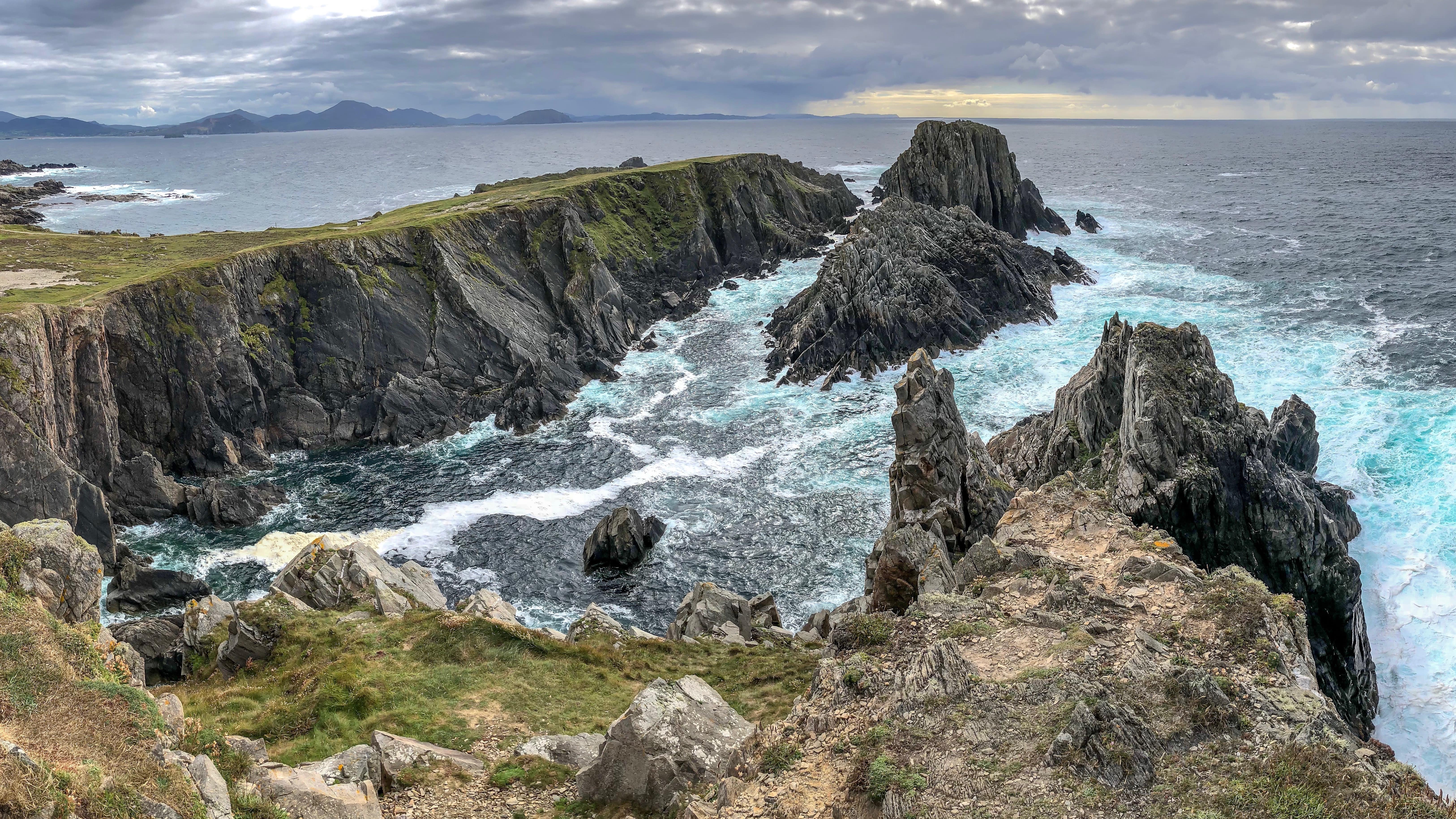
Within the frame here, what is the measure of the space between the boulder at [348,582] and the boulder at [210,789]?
16226 mm

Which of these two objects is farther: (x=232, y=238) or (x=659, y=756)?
(x=232, y=238)

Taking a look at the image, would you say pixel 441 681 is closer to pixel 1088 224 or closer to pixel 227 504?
pixel 227 504

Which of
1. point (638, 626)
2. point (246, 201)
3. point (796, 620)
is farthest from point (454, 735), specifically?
point (246, 201)

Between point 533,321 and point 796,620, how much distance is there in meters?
45.7

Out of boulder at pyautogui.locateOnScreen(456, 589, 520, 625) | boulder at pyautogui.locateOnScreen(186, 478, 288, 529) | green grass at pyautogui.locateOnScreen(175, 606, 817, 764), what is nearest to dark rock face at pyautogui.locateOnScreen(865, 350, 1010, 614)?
green grass at pyautogui.locateOnScreen(175, 606, 817, 764)

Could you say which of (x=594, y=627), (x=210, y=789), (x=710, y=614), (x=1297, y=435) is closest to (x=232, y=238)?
(x=594, y=627)

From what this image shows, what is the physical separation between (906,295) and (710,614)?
154ft

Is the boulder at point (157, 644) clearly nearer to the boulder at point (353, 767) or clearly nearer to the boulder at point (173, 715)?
the boulder at point (173, 715)

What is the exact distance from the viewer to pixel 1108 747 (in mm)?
14680

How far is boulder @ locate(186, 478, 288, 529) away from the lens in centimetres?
4678

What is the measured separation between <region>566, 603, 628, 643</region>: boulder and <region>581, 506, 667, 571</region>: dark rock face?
882 centimetres

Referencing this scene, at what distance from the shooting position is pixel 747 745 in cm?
1730

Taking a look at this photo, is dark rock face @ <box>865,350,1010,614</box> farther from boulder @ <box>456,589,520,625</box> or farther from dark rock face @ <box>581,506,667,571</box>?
boulder @ <box>456,589,520,625</box>

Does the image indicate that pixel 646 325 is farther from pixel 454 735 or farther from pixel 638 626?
pixel 454 735
